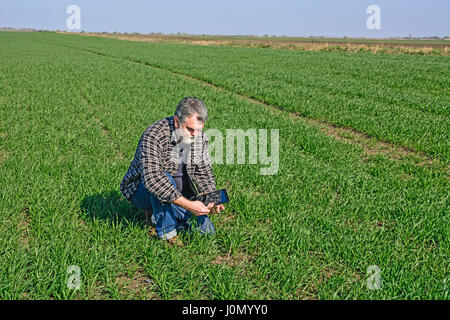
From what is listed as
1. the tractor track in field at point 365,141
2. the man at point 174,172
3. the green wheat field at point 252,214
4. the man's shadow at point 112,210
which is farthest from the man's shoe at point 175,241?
the tractor track in field at point 365,141

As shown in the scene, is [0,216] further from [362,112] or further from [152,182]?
[362,112]

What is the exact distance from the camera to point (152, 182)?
3277mm

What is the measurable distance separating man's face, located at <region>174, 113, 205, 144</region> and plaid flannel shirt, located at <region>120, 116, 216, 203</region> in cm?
24

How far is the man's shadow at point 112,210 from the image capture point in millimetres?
3932

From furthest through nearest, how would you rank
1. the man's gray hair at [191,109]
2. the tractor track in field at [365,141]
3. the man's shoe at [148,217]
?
the tractor track in field at [365,141] < the man's shoe at [148,217] < the man's gray hair at [191,109]

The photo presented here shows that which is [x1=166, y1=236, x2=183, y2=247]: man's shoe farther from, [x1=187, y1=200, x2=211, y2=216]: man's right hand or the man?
[x1=187, y1=200, x2=211, y2=216]: man's right hand

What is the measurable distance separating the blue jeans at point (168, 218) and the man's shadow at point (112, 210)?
0.29 m

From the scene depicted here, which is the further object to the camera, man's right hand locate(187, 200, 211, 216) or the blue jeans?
the blue jeans

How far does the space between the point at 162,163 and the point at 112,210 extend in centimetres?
107
